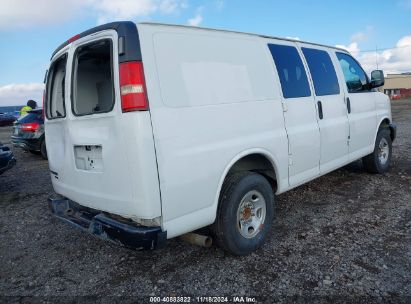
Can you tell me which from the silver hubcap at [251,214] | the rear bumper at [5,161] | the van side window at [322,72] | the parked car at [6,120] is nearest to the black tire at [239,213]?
the silver hubcap at [251,214]

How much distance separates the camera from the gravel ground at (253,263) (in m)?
2.86

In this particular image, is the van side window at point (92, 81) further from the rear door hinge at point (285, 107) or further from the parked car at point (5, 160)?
the parked car at point (5, 160)

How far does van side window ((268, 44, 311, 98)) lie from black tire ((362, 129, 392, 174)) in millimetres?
2598

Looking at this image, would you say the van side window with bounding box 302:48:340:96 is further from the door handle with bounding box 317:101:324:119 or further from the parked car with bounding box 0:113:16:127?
the parked car with bounding box 0:113:16:127

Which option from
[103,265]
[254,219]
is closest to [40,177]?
[103,265]

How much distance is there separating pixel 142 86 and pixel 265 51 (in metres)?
1.70

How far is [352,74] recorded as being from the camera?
17.2 feet

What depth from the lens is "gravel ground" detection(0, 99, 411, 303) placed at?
286 centimetres

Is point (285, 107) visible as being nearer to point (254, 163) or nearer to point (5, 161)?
point (254, 163)

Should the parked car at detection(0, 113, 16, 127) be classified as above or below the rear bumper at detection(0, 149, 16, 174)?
above

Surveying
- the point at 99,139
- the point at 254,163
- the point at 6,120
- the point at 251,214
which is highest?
the point at 6,120

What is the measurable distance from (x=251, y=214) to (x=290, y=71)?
1.74m

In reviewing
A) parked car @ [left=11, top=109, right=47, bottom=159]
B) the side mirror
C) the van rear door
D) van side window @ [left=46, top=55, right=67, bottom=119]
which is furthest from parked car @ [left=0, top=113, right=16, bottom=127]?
the side mirror

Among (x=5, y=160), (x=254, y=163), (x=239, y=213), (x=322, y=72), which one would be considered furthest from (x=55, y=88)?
(x=322, y=72)
